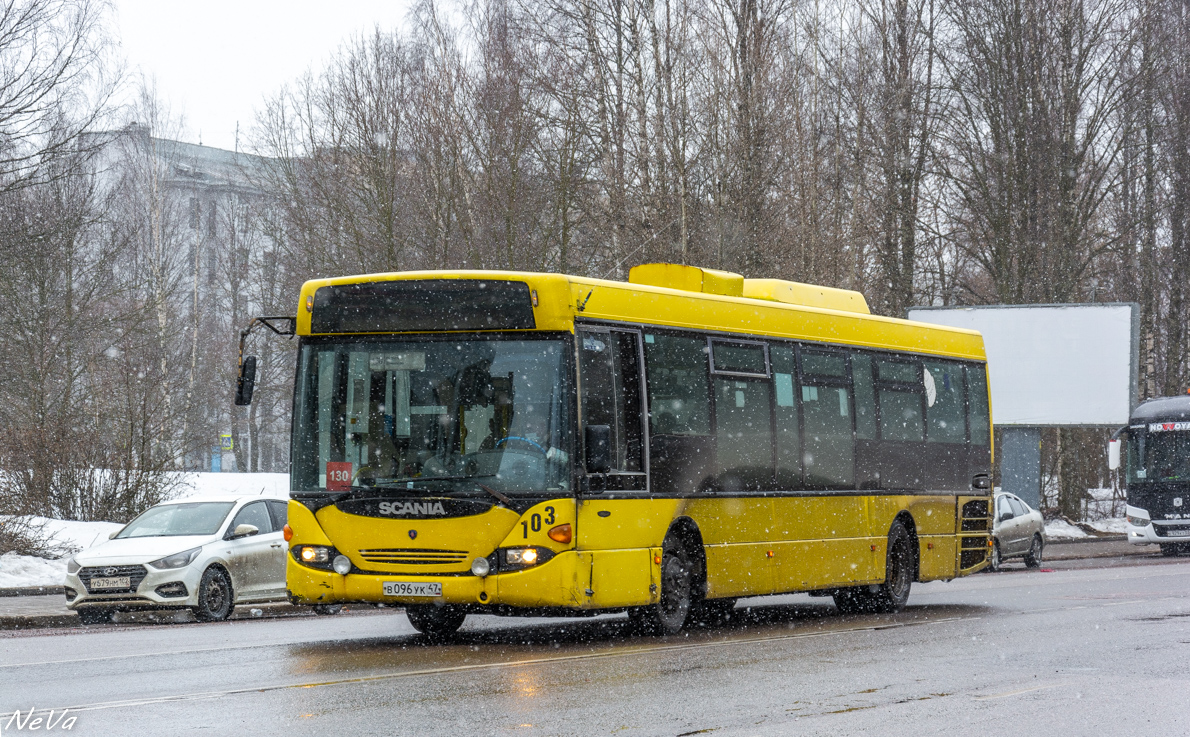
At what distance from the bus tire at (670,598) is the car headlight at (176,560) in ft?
20.2

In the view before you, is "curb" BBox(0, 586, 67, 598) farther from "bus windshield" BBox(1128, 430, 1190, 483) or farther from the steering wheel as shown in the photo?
"bus windshield" BBox(1128, 430, 1190, 483)

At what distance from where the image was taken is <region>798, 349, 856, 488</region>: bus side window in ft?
50.6

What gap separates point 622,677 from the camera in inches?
399

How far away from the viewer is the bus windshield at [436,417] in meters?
11.9

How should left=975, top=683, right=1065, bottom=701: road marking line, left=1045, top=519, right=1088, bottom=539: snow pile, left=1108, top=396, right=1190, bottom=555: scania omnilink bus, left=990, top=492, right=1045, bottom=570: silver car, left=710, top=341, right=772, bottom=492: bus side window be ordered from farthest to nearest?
left=1045, top=519, right=1088, bottom=539: snow pile → left=1108, top=396, right=1190, bottom=555: scania omnilink bus → left=990, top=492, right=1045, bottom=570: silver car → left=710, top=341, right=772, bottom=492: bus side window → left=975, top=683, right=1065, bottom=701: road marking line

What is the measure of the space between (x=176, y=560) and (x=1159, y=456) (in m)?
25.0

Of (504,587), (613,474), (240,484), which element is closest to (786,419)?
(613,474)

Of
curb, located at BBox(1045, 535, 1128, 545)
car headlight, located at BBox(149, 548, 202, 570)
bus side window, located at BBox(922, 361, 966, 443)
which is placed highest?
bus side window, located at BBox(922, 361, 966, 443)

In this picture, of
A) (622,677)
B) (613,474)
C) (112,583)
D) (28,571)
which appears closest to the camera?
(622,677)

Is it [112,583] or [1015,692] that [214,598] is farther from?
[1015,692]

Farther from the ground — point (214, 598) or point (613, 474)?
point (613, 474)

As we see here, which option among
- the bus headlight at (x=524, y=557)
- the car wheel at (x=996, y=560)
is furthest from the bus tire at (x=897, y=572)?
the car wheel at (x=996, y=560)

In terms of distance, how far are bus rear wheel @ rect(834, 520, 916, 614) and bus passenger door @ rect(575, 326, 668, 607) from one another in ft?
16.4

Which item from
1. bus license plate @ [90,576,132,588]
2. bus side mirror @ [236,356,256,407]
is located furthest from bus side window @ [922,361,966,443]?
bus license plate @ [90,576,132,588]
